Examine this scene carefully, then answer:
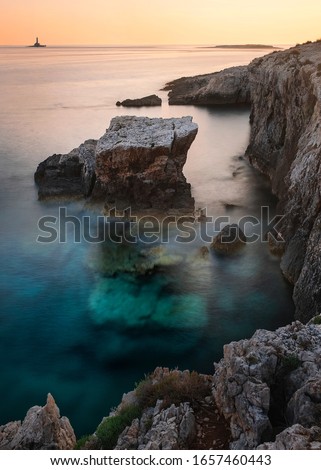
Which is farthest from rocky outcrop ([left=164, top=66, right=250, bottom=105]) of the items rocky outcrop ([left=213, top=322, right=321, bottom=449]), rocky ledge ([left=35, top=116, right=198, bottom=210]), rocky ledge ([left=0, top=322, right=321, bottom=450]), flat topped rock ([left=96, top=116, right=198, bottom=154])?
rocky outcrop ([left=213, top=322, right=321, bottom=449])

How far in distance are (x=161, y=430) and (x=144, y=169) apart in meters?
29.8

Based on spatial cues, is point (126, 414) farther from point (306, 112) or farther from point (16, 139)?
point (16, 139)

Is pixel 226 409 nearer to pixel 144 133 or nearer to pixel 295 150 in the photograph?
pixel 295 150

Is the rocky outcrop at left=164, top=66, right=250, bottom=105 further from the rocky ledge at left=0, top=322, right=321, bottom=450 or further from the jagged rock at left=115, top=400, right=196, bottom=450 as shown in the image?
the jagged rock at left=115, top=400, right=196, bottom=450

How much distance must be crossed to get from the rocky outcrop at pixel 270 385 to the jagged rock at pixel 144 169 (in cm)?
2638

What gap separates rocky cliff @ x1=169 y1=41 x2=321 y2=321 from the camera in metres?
26.2

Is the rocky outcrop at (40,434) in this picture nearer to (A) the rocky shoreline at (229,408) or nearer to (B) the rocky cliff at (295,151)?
(A) the rocky shoreline at (229,408)

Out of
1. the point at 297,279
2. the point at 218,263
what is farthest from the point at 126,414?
the point at 218,263

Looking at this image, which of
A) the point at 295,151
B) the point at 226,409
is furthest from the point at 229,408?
the point at 295,151

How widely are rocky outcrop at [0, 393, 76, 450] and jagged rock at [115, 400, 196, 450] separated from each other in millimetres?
2053

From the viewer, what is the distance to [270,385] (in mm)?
13227

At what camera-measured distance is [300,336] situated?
14578 millimetres

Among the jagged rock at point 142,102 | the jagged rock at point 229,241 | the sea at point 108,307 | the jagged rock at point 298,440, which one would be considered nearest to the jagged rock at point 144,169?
the sea at point 108,307

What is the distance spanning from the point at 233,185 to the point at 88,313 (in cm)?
2571
